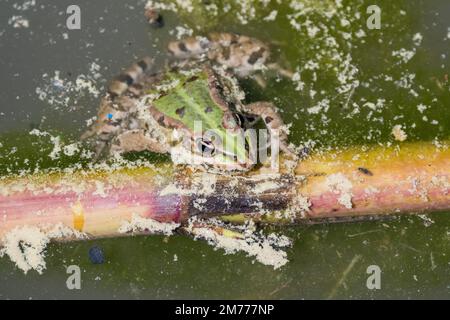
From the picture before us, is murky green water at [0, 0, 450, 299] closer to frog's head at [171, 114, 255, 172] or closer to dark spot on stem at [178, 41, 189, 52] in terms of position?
dark spot on stem at [178, 41, 189, 52]

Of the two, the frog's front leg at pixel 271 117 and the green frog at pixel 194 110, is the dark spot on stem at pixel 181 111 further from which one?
the frog's front leg at pixel 271 117

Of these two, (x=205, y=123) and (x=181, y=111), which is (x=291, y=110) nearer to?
(x=205, y=123)

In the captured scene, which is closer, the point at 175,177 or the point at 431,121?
A: the point at 175,177

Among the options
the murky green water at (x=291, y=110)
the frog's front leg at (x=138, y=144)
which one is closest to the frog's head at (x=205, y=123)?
the frog's front leg at (x=138, y=144)

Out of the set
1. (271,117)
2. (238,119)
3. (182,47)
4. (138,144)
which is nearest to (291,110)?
(271,117)
